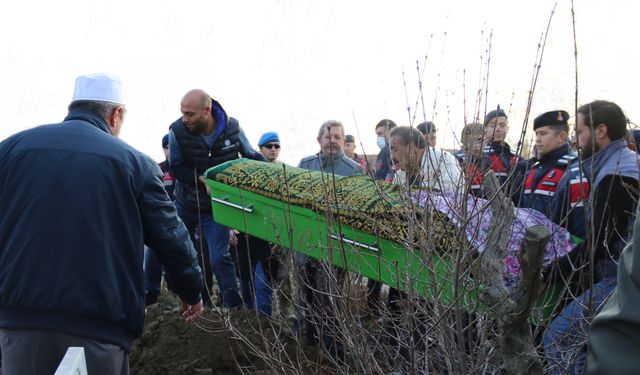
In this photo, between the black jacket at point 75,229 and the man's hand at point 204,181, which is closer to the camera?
the black jacket at point 75,229

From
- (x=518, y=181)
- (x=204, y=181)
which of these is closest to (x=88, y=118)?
(x=518, y=181)

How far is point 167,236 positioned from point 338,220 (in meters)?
0.78

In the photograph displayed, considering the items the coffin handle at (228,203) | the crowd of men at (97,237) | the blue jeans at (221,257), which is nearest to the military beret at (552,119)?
the crowd of men at (97,237)

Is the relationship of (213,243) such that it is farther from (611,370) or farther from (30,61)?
(30,61)

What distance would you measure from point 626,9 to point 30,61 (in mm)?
16399

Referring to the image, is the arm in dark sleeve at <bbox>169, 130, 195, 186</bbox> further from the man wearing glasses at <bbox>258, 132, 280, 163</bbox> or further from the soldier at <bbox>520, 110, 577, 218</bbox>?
the soldier at <bbox>520, 110, 577, 218</bbox>

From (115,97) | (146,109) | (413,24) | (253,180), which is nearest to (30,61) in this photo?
(146,109)

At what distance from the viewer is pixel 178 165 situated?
5.83m

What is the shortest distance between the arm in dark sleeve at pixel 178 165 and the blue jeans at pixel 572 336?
10.8 ft

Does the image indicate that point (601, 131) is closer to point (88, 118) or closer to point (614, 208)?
point (614, 208)

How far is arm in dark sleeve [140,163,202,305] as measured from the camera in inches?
123

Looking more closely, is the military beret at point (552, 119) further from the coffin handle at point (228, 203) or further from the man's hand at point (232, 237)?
the man's hand at point (232, 237)

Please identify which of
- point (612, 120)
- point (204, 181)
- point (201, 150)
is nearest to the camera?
point (612, 120)

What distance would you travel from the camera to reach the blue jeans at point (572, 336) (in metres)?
2.71
